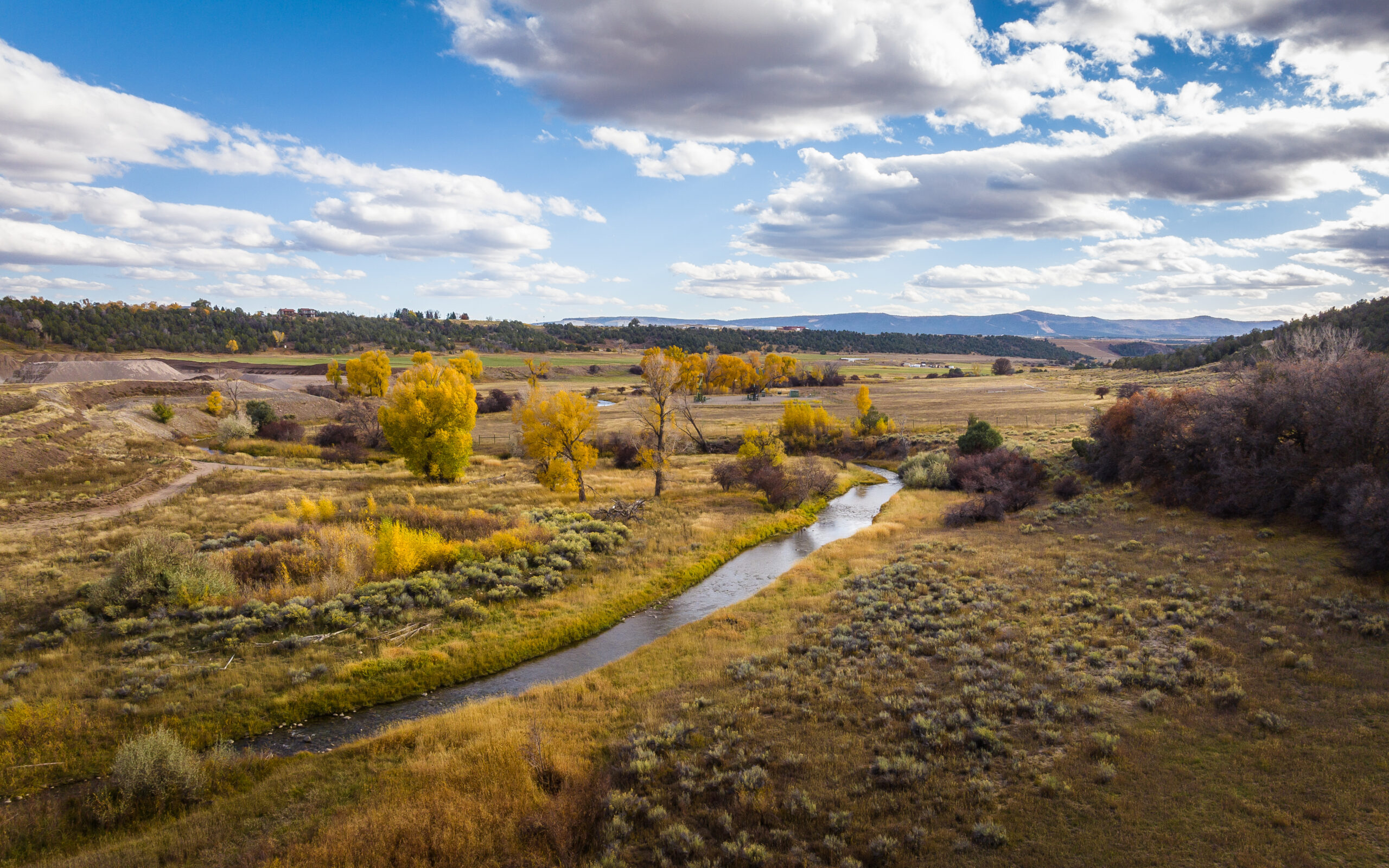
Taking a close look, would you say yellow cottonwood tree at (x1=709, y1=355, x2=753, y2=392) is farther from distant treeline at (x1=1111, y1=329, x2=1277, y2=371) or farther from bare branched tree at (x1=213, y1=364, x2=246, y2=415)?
bare branched tree at (x1=213, y1=364, x2=246, y2=415)

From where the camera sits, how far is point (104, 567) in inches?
957

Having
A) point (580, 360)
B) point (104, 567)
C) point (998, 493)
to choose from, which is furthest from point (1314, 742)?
point (580, 360)

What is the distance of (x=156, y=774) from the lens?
12.4 metres

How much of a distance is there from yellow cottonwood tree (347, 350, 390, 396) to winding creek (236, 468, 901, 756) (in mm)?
72313

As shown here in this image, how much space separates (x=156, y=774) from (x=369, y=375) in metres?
83.7

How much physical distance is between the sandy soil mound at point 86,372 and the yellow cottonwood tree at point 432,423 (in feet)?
246

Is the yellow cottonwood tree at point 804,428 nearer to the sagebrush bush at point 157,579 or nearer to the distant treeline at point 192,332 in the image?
the sagebrush bush at point 157,579

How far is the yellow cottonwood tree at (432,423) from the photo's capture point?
4209 centimetres

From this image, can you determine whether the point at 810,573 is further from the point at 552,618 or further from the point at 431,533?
the point at 431,533

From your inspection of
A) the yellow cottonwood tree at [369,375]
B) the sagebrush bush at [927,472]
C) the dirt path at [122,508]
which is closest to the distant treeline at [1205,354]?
the sagebrush bush at [927,472]

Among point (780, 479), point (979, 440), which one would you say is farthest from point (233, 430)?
point (979, 440)

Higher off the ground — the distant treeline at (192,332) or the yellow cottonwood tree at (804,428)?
the distant treeline at (192,332)

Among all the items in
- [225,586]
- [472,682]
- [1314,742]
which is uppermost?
[1314,742]

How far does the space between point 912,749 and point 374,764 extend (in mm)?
11841
